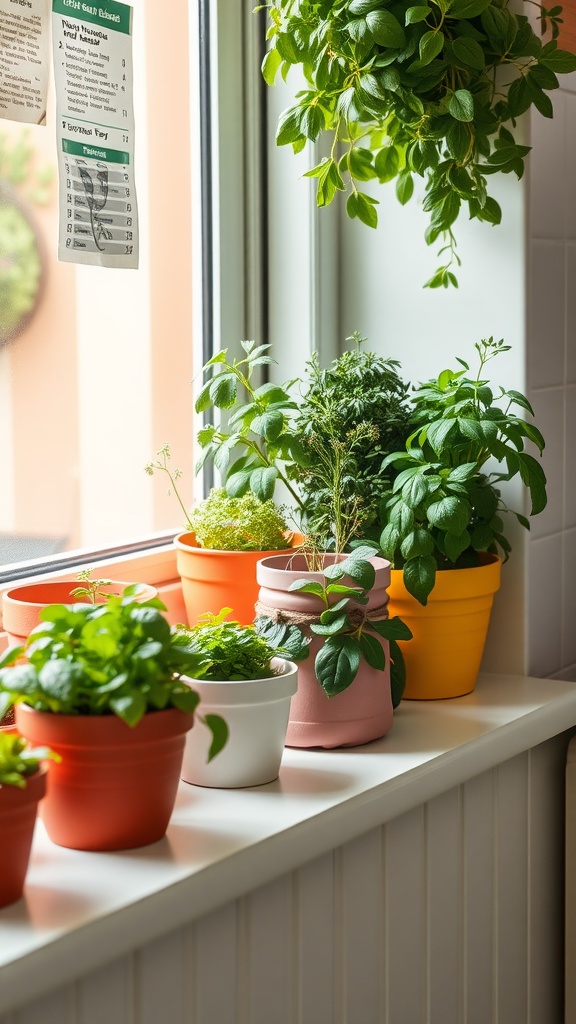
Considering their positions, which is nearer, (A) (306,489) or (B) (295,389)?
(A) (306,489)

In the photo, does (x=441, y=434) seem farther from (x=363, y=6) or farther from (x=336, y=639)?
(x=363, y=6)

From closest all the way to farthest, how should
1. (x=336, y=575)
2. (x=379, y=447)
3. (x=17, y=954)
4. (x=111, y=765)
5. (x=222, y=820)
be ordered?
(x=17, y=954), (x=111, y=765), (x=222, y=820), (x=336, y=575), (x=379, y=447)

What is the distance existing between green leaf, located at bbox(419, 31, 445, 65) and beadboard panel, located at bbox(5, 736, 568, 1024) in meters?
0.79

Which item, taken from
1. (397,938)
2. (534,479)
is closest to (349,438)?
(534,479)

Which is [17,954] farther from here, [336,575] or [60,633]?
[336,575]

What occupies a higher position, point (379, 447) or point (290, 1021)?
point (379, 447)

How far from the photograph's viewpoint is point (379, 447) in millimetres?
1358

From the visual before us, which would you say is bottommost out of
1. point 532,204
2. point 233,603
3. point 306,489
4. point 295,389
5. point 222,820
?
point 222,820

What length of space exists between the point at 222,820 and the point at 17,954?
275 mm

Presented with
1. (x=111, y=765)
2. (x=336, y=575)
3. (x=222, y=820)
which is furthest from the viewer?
(x=336, y=575)

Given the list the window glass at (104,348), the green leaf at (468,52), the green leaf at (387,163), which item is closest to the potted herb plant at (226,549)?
the window glass at (104,348)

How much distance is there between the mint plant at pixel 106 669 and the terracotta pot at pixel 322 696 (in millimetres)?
253

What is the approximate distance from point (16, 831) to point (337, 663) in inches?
16.1

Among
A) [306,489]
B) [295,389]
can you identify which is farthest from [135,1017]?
[295,389]
